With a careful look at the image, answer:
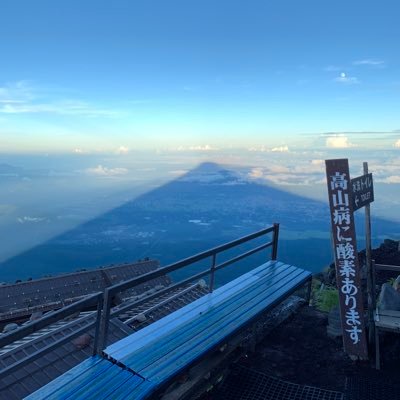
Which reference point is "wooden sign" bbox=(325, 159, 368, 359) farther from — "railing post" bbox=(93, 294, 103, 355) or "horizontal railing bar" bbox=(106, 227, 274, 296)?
"railing post" bbox=(93, 294, 103, 355)

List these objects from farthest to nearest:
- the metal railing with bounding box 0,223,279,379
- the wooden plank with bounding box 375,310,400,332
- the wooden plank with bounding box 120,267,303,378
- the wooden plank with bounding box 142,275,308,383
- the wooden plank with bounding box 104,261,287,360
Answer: the wooden plank with bounding box 375,310,400,332 < the wooden plank with bounding box 104,261,287,360 < the wooden plank with bounding box 120,267,303,378 < the wooden plank with bounding box 142,275,308,383 < the metal railing with bounding box 0,223,279,379

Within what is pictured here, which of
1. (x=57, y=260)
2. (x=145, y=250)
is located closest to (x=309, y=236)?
(x=145, y=250)

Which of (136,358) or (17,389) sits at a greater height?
(136,358)

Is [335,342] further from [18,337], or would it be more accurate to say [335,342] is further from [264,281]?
[18,337]

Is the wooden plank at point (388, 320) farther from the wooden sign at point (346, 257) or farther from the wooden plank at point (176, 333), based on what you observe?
the wooden plank at point (176, 333)

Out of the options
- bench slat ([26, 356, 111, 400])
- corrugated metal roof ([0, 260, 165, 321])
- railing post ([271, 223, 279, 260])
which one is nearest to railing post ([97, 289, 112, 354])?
bench slat ([26, 356, 111, 400])

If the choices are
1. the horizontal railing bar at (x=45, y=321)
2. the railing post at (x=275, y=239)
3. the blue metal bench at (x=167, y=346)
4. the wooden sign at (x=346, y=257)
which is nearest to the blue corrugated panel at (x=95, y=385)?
the blue metal bench at (x=167, y=346)
